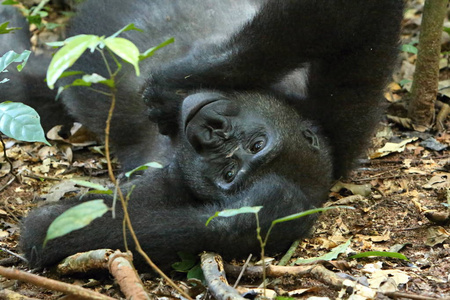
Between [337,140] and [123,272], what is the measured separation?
6.36 ft

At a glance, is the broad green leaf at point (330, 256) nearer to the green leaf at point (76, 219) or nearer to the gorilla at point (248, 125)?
the gorilla at point (248, 125)

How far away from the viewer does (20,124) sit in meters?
2.97

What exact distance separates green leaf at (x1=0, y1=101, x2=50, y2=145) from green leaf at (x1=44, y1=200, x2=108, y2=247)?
3.44 ft

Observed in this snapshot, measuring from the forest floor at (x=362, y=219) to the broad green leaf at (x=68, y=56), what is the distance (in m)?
0.99

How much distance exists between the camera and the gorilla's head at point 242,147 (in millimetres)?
3223

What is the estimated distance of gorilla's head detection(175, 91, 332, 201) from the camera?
10.6 ft

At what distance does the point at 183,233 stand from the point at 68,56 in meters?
1.27

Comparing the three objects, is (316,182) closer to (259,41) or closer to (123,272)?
(259,41)

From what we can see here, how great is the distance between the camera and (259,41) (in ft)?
11.9

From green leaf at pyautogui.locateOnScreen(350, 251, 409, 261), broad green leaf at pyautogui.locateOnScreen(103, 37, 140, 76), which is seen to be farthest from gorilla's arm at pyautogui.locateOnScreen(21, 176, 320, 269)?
broad green leaf at pyautogui.locateOnScreen(103, 37, 140, 76)

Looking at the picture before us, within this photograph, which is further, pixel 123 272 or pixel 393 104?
pixel 393 104

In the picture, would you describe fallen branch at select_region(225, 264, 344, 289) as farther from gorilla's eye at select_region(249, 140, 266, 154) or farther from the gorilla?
gorilla's eye at select_region(249, 140, 266, 154)

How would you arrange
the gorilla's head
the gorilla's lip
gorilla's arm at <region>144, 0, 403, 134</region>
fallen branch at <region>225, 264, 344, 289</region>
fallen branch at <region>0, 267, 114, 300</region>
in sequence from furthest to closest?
gorilla's arm at <region>144, 0, 403, 134</region> → the gorilla's lip → the gorilla's head → fallen branch at <region>225, 264, 344, 289</region> → fallen branch at <region>0, 267, 114, 300</region>

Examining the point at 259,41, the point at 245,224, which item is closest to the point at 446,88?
the point at 259,41
